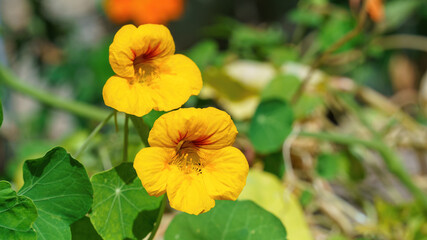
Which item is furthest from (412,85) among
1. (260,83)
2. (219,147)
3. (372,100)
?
(219,147)

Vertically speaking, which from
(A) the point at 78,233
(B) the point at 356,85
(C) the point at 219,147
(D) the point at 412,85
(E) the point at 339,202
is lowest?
(D) the point at 412,85

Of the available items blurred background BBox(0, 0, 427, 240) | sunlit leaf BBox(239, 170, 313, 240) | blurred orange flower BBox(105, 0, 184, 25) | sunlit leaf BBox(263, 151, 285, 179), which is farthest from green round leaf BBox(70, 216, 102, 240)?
blurred orange flower BBox(105, 0, 184, 25)

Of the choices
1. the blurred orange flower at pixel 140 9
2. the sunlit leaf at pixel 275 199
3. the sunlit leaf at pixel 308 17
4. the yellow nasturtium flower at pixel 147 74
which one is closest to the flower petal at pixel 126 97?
the yellow nasturtium flower at pixel 147 74

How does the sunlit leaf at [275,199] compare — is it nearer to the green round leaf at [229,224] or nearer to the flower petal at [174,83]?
the green round leaf at [229,224]

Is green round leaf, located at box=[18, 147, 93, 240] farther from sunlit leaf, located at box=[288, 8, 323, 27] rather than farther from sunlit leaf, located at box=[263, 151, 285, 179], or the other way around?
sunlit leaf, located at box=[288, 8, 323, 27]

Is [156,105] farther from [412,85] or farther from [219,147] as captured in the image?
[412,85]

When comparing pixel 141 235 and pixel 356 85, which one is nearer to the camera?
pixel 141 235
